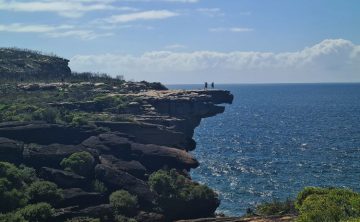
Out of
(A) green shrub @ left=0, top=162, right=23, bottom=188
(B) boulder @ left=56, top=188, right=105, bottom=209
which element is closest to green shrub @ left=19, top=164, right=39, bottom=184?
(A) green shrub @ left=0, top=162, right=23, bottom=188

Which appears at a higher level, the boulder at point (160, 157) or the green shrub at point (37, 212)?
the boulder at point (160, 157)

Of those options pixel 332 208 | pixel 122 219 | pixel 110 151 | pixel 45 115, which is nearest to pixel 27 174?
pixel 122 219

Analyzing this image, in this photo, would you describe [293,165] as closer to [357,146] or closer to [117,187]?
[357,146]

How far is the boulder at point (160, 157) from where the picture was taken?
8512cm

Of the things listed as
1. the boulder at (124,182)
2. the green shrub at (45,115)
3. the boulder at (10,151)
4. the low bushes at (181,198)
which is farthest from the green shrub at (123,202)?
the green shrub at (45,115)

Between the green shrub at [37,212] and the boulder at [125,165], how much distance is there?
1899cm

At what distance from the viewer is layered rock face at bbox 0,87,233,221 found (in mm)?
70000

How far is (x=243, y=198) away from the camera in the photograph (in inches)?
3565

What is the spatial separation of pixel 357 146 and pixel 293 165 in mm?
32592

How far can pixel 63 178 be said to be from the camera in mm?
71500

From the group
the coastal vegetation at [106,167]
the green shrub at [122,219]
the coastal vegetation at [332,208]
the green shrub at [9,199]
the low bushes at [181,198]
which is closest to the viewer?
the coastal vegetation at [332,208]

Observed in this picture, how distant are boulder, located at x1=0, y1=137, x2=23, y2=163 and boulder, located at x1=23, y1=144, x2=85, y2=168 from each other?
1.00m

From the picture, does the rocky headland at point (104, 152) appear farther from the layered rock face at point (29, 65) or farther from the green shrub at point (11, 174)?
the layered rock face at point (29, 65)

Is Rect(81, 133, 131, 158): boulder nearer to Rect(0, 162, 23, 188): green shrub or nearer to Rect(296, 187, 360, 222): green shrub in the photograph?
Rect(0, 162, 23, 188): green shrub
